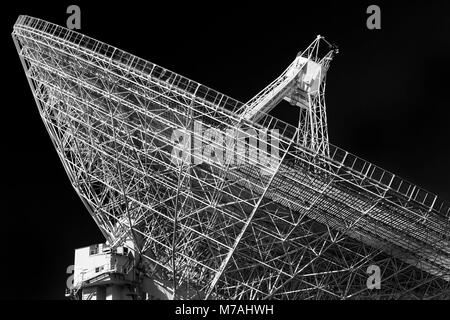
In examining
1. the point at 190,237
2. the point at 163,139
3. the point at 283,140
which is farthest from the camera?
the point at 190,237

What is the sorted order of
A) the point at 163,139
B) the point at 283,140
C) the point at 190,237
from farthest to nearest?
the point at 190,237 → the point at 163,139 → the point at 283,140

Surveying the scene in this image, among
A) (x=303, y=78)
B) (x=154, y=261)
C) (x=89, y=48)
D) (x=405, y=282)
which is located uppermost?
(x=303, y=78)

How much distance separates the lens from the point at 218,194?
50750 millimetres

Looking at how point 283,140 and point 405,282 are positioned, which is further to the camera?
point 405,282

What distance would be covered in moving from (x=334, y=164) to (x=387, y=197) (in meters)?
3.75

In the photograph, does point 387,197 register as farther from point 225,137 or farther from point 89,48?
point 89,48

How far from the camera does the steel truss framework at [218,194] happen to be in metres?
47.9

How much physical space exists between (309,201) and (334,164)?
333cm

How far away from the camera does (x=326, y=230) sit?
5125 centimetres

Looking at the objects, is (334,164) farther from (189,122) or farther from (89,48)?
(89,48)

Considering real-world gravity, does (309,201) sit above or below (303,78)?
below

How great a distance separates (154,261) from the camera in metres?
53.7

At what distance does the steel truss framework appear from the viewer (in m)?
47.9

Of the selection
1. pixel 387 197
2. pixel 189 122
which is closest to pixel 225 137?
pixel 189 122
